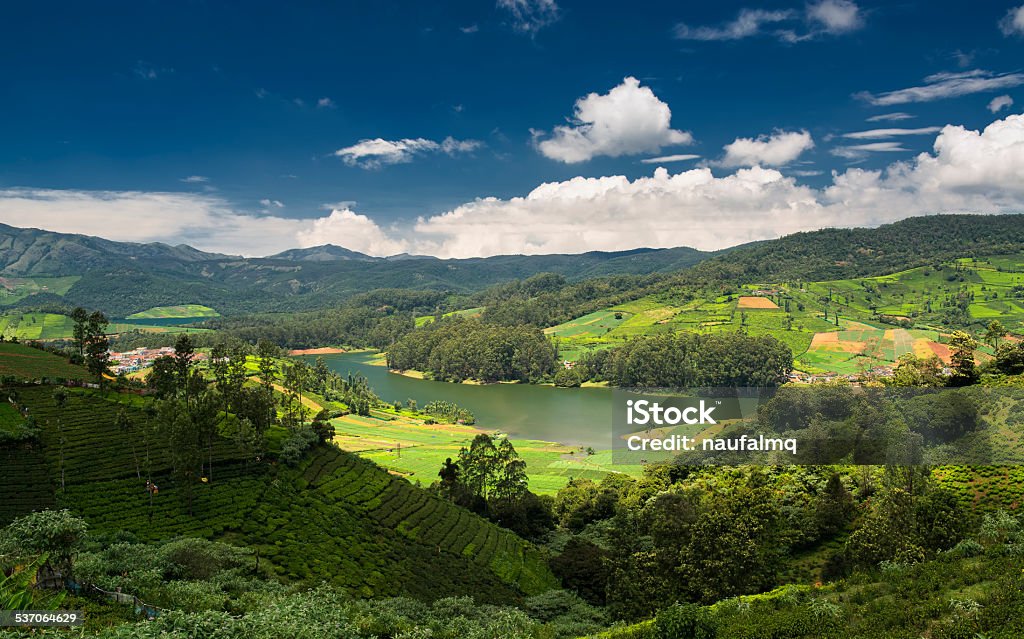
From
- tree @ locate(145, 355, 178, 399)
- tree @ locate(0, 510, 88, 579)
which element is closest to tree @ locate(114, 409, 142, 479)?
tree @ locate(145, 355, 178, 399)

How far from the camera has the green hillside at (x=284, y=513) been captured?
27.0 meters

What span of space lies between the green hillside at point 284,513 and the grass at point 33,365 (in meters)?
4.97

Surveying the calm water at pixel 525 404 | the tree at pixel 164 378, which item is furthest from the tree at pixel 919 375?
the tree at pixel 164 378

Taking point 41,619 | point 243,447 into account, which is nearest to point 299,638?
point 41,619

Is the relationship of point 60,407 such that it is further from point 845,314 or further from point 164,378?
point 845,314

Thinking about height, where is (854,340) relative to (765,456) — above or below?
above

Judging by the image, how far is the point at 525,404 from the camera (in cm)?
10506

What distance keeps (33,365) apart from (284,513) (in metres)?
28.4

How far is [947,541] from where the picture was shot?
22953 millimetres

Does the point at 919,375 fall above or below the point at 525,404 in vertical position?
above

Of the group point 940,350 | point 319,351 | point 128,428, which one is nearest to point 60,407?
→ point 128,428

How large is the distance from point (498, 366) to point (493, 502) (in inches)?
3623

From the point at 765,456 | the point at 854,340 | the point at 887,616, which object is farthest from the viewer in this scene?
the point at 854,340

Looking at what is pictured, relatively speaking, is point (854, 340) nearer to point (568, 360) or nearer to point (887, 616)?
point (568, 360)
